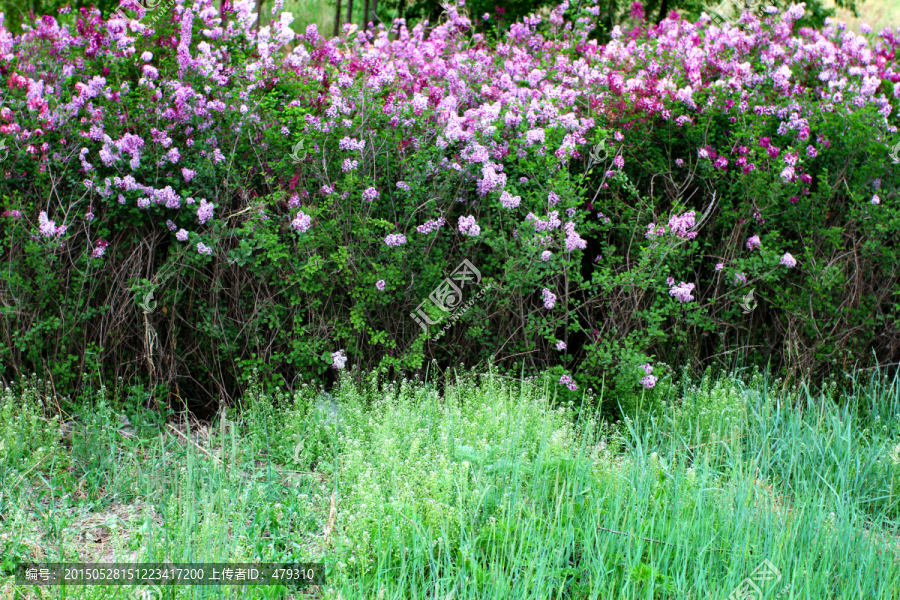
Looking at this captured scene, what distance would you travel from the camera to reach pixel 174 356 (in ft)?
14.1

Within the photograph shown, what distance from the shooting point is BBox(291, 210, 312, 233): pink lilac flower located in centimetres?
397

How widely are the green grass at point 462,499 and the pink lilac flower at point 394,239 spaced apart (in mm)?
762

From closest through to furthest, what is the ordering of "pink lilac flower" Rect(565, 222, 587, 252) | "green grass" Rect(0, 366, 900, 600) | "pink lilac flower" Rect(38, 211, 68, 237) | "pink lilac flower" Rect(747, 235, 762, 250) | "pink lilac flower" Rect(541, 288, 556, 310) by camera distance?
"green grass" Rect(0, 366, 900, 600) → "pink lilac flower" Rect(38, 211, 68, 237) → "pink lilac flower" Rect(565, 222, 587, 252) → "pink lilac flower" Rect(541, 288, 556, 310) → "pink lilac flower" Rect(747, 235, 762, 250)

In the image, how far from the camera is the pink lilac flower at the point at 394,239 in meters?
4.08

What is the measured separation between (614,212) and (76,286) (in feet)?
9.84

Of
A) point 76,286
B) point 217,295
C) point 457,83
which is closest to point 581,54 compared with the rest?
point 457,83

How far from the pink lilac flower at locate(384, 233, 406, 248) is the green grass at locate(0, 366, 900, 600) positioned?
2.50 ft

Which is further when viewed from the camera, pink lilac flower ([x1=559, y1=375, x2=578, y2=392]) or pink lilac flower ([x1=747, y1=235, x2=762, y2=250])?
pink lilac flower ([x1=747, y1=235, x2=762, y2=250])

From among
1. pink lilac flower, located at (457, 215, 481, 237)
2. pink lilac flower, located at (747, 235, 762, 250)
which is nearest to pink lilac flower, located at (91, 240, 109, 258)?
pink lilac flower, located at (457, 215, 481, 237)

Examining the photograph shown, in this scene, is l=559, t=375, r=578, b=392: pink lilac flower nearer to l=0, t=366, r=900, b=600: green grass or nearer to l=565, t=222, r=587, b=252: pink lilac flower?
l=0, t=366, r=900, b=600: green grass

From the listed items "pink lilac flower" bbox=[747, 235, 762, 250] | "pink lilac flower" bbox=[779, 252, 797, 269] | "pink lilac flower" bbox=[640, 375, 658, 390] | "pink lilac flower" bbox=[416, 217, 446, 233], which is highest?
"pink lilac flower" bbox=[747, 235, 762, 250]

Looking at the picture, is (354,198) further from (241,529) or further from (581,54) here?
(581,54)

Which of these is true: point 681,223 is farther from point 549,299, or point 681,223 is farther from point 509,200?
point 509,200

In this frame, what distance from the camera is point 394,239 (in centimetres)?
409
